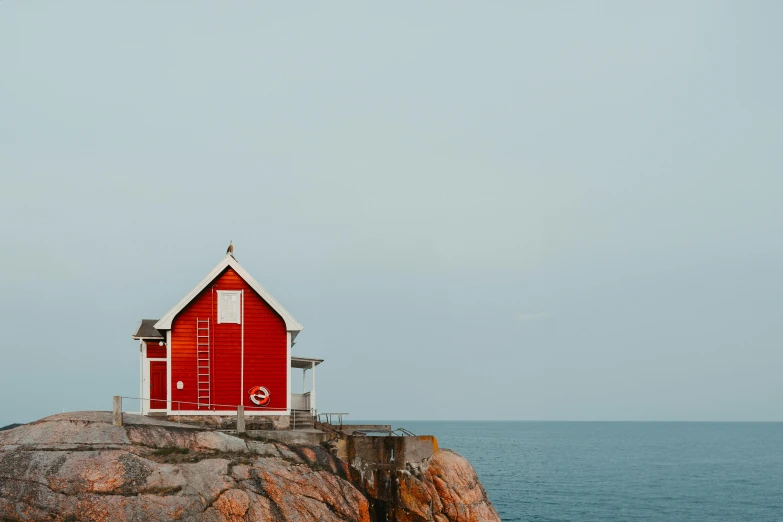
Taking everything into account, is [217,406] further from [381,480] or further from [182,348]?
[381,480]

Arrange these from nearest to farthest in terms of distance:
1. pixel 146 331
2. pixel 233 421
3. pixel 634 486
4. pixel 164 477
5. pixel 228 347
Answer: pixel 164 477 → pixel 233 421 → pixel 228 347 → pixel 146 331 → pixel 634 486

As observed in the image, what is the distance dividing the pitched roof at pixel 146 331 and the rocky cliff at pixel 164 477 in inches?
369

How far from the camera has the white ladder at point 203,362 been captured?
3631 centimetres

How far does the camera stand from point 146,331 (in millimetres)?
41281

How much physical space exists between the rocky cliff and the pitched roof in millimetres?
9384

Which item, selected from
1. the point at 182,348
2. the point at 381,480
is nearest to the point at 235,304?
the point at 182,348

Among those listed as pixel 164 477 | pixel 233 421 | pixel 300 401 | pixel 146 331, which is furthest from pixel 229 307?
→ pixel 164 477

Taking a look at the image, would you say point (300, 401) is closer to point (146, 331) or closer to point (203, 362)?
point (203, 362)

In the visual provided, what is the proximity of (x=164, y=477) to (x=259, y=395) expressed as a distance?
1046 cm

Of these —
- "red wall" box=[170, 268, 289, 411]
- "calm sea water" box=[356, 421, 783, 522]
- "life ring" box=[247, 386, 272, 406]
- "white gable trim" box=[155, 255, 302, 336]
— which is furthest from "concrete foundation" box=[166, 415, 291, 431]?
"calm sea water" box=[356, 421, 783, 522]

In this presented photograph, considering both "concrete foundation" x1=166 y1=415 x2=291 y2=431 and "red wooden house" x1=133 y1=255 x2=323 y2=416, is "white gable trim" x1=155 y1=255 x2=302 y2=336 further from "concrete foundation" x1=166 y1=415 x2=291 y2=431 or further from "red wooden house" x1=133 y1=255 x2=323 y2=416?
"concrete foundation" x1=166 y1=415 x2=291 y2=431

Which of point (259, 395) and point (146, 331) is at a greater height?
point (146, 331)

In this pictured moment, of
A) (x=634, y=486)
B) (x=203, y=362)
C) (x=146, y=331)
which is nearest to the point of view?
(x=203, y=362)

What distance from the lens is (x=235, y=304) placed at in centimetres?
3694
